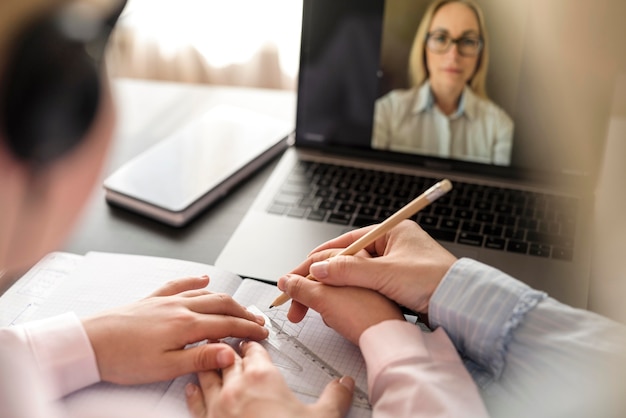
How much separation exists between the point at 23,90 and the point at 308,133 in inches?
28.6

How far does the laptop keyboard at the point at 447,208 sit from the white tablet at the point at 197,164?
8 cm

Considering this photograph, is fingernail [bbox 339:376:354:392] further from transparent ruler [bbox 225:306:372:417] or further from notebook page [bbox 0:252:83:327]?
notebook page [bbox 0:252:83:327]

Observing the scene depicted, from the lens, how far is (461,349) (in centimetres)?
68

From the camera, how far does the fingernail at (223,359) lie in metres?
0.64

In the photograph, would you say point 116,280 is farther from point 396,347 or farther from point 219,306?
point 396,347

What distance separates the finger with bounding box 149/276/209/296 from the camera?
73cm

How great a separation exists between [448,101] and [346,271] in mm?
405

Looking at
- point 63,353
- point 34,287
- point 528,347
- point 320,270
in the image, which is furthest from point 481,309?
point 34,287

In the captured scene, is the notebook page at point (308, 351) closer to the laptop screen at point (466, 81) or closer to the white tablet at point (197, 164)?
the white tablet at point (197, 164)

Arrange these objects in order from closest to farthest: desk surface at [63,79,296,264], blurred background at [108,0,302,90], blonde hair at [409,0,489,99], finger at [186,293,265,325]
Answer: finger at [186,293,265,325]
desk surface at [63,79,296,264]
blonde hair at [409,0,489,99]
blurred background at [108,0,302,90]

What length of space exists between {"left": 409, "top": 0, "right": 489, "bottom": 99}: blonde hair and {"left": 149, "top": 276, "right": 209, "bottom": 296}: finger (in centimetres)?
45

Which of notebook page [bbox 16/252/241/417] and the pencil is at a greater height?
the pencil

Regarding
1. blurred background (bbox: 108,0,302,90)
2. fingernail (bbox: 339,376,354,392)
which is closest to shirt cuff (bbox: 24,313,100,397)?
fingernail (bbox: 339,376,354,392)

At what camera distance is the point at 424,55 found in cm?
100
